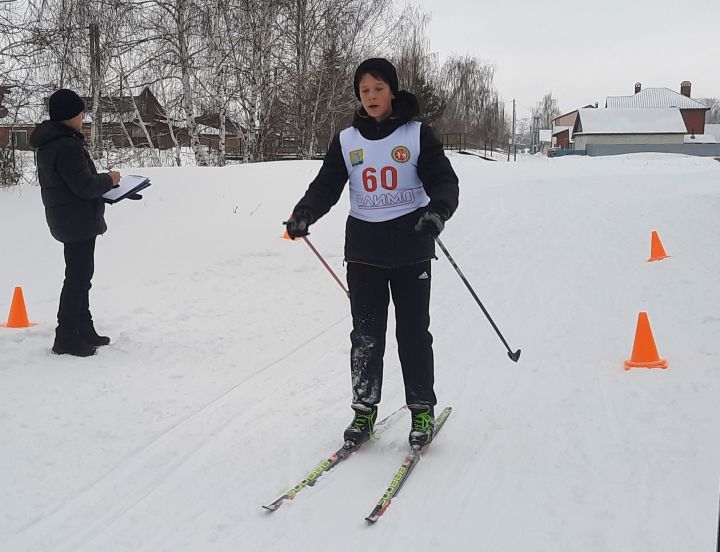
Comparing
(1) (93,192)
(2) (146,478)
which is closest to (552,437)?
(2) (146,478)

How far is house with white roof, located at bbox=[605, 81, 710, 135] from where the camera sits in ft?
263

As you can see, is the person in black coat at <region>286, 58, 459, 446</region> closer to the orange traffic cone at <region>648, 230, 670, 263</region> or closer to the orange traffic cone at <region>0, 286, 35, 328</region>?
the orange traffic cone at <region>0, 286, 35, 328</region>

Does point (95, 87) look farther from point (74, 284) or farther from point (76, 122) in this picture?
point (74, 284)

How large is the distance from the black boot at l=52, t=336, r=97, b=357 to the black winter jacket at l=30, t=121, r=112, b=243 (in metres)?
0.70

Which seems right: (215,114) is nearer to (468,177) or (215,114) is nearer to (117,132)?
(117,132)

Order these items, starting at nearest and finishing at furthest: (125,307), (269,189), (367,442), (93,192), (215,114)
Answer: (367,442) → (93,192) → (125,307) → (269,189) → (215,114)

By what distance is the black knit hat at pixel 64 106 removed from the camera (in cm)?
457

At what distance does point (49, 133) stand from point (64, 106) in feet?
0.68

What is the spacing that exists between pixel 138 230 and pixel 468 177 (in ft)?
36.8

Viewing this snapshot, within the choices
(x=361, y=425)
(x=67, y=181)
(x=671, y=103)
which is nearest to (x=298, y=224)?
(x=361, y=425)

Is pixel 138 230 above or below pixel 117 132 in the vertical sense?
below

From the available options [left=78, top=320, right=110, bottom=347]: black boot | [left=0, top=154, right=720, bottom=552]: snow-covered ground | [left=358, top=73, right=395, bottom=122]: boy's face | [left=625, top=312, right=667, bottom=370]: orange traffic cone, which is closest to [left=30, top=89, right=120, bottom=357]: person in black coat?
[left=78, top=320, right=110, bottom=347]: black boot

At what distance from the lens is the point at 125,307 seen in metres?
6.25

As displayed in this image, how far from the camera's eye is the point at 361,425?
3.50 meters
